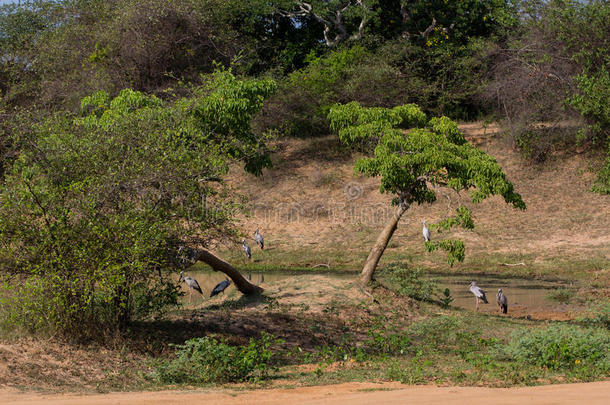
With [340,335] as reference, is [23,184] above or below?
above

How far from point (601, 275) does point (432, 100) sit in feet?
55.4

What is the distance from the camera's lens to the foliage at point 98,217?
10.8 metres

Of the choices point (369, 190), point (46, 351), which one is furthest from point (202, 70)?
point (46, 351)

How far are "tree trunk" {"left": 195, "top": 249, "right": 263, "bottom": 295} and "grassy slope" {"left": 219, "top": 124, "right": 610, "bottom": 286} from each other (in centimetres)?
635

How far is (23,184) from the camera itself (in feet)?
36.9

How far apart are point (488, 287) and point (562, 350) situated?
34.6 feet

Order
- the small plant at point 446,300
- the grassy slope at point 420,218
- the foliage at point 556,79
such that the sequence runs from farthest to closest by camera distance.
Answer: the foliage at point 556,79, the grassy slope at point 420,218, the small plant at point 446,300

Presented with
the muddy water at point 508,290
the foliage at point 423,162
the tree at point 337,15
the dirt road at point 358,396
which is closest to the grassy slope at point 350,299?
the dirt road at point 358,396

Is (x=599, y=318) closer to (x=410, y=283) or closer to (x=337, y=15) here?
(x=410, y=283)

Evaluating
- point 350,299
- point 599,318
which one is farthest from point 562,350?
point 350,299

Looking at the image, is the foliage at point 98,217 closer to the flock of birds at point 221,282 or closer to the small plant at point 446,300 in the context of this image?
the flock of birds at point 221,282

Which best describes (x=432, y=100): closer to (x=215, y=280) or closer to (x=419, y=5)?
(x=419, y=5)

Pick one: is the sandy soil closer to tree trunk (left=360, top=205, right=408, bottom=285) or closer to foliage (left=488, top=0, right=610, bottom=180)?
foliage (left=488, top=0, right=610, bottom=180)

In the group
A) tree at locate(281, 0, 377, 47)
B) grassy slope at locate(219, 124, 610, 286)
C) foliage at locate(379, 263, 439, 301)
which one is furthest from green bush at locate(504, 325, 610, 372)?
tree at locate(281, 0, 377, 47)
